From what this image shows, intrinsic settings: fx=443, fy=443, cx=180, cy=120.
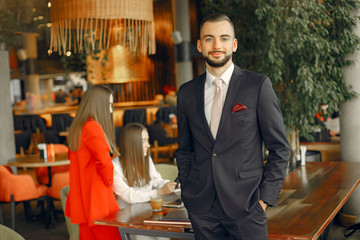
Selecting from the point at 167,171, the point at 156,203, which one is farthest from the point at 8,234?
the point at 167,171

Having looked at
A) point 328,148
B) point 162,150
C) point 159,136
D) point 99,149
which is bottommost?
point 162,150

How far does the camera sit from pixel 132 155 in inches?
120

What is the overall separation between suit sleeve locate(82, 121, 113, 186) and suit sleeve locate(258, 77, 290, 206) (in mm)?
1226

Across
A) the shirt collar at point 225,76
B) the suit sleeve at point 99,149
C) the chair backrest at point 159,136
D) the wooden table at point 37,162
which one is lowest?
the chair backrest at point 159,136

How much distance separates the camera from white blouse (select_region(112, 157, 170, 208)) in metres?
2.85

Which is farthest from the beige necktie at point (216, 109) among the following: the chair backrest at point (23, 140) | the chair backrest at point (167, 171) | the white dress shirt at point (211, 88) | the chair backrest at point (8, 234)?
the chair backrest at point (23, 140)

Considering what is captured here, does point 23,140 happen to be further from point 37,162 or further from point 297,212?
point 297,212

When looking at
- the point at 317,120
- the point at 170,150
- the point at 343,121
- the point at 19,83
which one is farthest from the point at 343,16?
the point at 19,83

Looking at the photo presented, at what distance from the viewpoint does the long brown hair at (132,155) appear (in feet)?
10.0

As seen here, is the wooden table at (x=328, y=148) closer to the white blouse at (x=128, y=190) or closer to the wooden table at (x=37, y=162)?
the white blouse at (x=128, y=190)

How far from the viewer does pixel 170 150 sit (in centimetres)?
935

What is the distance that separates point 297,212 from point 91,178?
4.19 feet

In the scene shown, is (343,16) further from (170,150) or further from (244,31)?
(170,150)

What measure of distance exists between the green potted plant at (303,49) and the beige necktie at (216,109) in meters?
2.36
